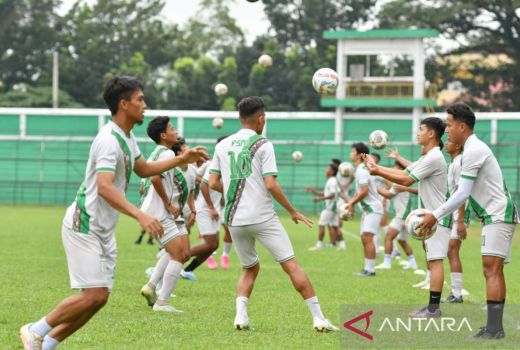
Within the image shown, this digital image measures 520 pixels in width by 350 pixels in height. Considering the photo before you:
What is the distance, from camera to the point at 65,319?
7621mm

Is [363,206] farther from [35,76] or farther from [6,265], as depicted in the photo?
[35,76]

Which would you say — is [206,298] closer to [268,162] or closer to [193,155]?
[268,162]

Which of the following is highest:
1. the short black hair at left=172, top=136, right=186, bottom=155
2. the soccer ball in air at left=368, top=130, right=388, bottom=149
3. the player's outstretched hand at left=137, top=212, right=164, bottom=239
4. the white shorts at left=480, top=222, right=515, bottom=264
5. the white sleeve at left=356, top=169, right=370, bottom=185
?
the soccer ball in air at left=368, top=130, right=388, bottom=149

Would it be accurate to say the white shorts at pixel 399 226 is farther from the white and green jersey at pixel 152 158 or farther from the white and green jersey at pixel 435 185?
the white and green jersey at pixel 152 158

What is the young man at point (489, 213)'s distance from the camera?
9.32 metres

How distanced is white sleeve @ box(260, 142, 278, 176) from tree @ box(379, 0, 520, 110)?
48.8 m

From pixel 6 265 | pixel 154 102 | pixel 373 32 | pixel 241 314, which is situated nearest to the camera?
pixel 241 314

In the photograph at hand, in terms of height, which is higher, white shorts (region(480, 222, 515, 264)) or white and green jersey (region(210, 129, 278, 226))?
white and green jersey (region(210, 129, 278, 226))

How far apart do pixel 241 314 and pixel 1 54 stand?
2514 inches

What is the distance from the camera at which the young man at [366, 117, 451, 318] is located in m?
11.1

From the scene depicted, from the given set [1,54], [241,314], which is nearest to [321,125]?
[1,54]

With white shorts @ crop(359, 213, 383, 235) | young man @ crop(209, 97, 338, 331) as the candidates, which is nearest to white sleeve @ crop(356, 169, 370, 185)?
white shorts @ crop(359, 213, 383, 235)

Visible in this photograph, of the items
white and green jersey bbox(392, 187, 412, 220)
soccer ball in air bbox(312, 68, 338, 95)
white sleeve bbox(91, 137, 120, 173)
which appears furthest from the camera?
white and green jersey bbox(392, 187, 412, 220)

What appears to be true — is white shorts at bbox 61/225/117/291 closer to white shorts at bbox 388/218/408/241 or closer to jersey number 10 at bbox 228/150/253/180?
jersey number 10 at bbox 228/150/253/180
